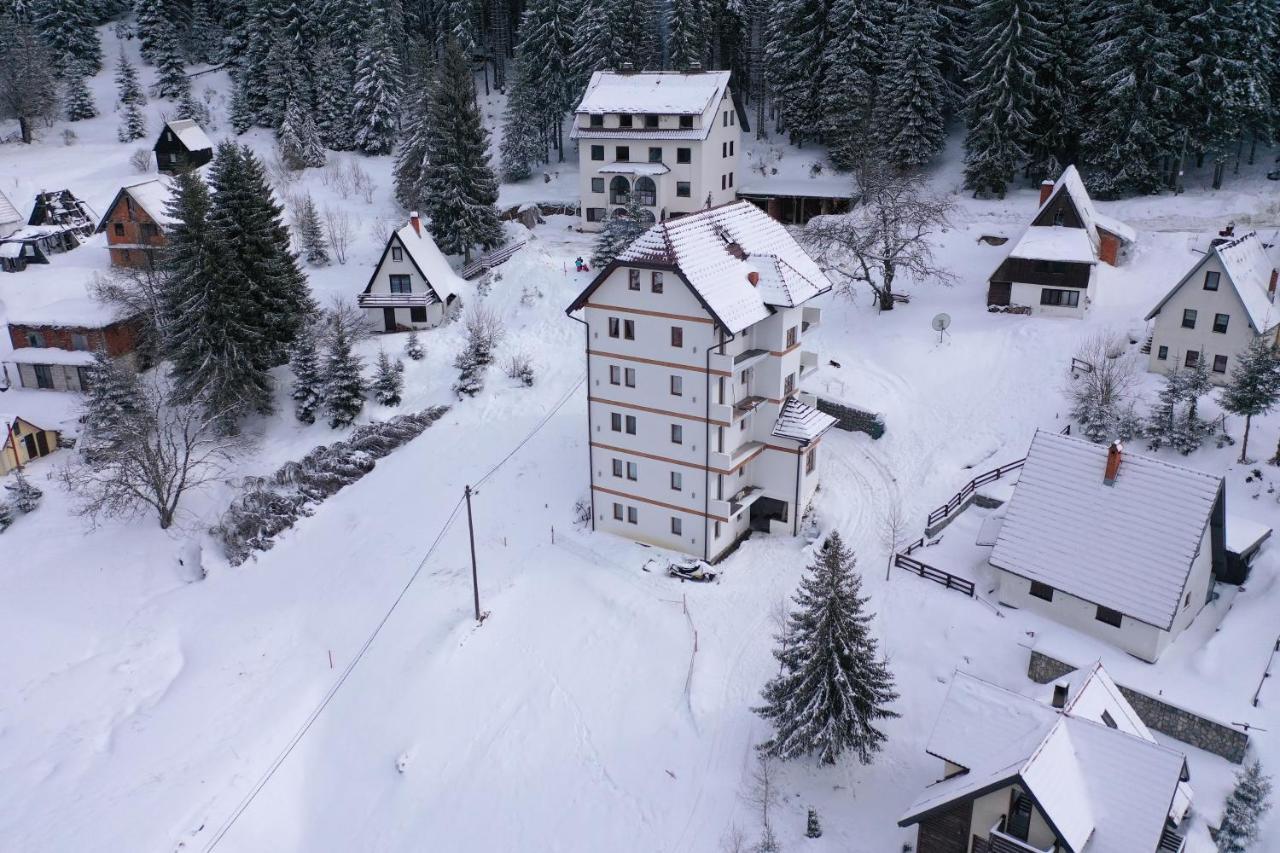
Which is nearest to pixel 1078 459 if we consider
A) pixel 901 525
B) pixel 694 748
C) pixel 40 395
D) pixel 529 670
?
pixel 901 525

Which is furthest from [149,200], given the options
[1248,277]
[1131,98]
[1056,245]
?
[1248,277]

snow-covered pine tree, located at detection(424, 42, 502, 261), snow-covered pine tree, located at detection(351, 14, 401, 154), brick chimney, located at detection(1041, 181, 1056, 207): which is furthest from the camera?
snow-covered pine tree, located at detection(351, 14, 401, 154)

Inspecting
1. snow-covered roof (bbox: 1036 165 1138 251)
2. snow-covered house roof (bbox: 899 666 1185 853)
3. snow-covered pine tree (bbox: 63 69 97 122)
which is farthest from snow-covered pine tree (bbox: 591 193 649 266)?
snow-covered pine tree (bbox: 63 69 97 122)

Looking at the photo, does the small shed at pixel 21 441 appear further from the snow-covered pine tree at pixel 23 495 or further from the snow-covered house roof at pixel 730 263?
the snow-covered house roof at pixel 730 263

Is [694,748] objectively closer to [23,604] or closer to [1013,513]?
[1013,513]

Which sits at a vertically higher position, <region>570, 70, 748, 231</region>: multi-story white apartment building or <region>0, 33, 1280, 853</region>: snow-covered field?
<region>570, 70, 748, 231</region>: multi-story white apartment building

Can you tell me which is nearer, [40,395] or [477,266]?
[40,395]

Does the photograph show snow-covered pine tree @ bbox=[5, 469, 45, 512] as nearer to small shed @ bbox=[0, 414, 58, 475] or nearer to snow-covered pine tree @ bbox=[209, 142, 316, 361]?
small shed @ bbox=[0, 414, 58, 475]
